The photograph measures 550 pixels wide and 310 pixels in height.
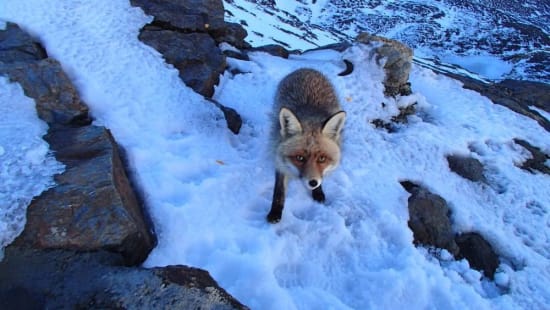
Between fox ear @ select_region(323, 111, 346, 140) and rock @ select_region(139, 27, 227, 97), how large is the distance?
4.49 metres

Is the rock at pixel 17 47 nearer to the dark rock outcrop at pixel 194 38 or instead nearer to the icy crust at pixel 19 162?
the icy crust at pixel 19 162

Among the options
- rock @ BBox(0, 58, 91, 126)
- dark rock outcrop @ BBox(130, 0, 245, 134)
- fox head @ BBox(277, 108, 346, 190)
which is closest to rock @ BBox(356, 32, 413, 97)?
dark rock outcrop @ BBox(130, 0, 245, 134)

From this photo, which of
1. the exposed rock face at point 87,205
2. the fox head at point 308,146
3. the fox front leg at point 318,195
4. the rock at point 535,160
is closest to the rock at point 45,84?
the exposed rock face at point 87,205

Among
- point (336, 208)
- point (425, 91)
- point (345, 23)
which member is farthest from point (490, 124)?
point (345, 23)

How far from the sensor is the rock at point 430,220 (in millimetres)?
6391

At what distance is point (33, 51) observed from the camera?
7969 millimetres

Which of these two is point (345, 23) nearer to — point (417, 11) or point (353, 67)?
point (417, 11)

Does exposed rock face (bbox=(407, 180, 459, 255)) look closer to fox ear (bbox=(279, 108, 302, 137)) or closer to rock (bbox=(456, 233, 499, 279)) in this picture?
rock (bbox=(456, 233, 499, 279))

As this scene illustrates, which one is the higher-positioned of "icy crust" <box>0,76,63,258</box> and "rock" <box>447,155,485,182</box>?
"icy crust" <box>0,76,63,258</box>

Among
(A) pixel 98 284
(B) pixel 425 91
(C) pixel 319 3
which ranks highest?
(A) pixel 98 284

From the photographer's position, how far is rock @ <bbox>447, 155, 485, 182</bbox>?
8.24 m

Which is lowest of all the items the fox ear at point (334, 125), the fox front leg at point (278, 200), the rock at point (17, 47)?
the fox front leg at point (278, 200)

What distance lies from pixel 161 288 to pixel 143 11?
30.2 feet

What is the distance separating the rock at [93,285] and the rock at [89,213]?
0.57 feet
